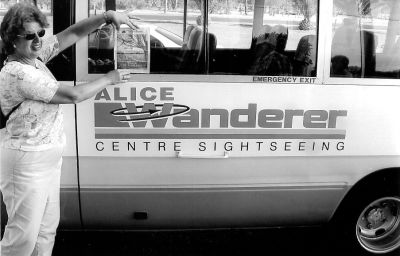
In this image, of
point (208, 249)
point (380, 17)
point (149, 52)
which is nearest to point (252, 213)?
point (208, 249)

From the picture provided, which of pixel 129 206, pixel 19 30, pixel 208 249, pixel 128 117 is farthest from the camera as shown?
pixel 208 249

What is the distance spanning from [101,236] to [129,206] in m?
0.88

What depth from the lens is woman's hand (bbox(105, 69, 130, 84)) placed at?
112 inches

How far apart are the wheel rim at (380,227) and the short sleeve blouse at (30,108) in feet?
7.71

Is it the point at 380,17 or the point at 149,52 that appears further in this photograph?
the point at 380,17

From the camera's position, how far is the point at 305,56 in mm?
3279

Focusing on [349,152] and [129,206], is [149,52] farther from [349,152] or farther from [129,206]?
[349,152]

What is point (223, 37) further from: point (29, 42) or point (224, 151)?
point (29, 42)

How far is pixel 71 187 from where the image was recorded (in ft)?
10.6

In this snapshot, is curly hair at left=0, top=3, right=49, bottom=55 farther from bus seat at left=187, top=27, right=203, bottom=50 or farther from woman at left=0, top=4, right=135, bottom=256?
bus seat at left=187, top=27, right=203, bottom=50

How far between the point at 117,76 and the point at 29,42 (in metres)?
0.57

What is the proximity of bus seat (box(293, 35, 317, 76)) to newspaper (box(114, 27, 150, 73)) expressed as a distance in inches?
39.3

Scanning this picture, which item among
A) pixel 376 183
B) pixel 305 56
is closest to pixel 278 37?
pixel 305 56

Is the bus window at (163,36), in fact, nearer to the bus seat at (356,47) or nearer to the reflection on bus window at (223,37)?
the reflection on bus window at (223,37)
